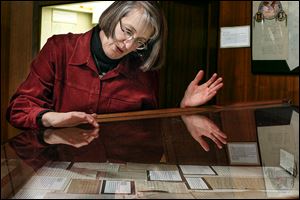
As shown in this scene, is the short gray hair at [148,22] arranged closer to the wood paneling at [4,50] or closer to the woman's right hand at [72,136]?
the wood paneling at [4,50]

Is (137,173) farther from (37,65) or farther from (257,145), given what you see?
(37,65)

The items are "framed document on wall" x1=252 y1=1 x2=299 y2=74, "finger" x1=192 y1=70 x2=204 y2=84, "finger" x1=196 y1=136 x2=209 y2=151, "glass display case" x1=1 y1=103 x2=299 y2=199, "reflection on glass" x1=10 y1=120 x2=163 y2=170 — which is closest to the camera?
"glass display case" x1=1 y1=103 x2=299 y2=199

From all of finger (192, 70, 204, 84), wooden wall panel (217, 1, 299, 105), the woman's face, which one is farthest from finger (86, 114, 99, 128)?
wooden wall panel (217, 1, 299, 105)

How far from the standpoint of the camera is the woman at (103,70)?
3.58 ft

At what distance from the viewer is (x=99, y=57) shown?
1161 mm

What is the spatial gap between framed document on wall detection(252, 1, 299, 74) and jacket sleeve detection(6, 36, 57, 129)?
2.95 feet

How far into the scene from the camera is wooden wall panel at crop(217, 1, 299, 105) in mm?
1550

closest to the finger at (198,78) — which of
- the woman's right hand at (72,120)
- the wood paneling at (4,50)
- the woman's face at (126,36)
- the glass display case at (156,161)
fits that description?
the woman's face at (126,36)

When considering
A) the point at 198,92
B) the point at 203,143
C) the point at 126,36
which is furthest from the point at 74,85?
the point at 203,143

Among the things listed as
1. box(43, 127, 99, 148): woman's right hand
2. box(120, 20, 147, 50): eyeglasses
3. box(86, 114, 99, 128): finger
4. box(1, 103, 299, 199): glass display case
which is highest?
box(120, 20, 147, 50): eyeglasses

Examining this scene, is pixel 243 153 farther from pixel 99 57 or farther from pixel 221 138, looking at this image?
pixel 99 57

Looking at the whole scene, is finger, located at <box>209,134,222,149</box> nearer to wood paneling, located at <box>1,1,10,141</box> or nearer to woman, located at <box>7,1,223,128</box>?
woman, located at <box>7,1,223,128</box>

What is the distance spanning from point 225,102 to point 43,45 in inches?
30.6

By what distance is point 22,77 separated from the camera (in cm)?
112
